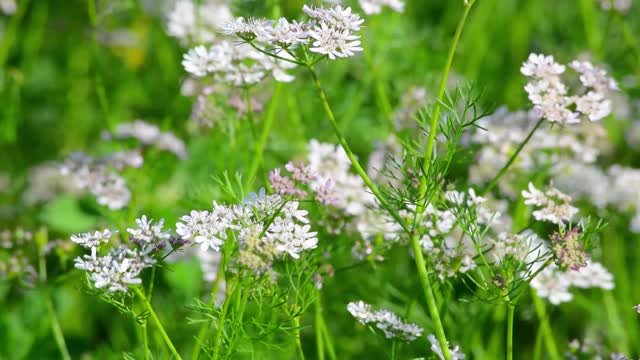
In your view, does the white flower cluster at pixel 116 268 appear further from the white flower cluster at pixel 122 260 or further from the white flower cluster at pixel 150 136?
the white flower cluster at pixel 150 136

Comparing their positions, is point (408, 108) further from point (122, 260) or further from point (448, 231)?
point (122, 260)

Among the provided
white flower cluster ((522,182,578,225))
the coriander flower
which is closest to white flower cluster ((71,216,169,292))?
the coriander flower

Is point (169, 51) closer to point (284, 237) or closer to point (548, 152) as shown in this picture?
point (548, 152)

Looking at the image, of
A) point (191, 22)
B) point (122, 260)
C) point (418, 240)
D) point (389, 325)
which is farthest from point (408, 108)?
point (122, 260)

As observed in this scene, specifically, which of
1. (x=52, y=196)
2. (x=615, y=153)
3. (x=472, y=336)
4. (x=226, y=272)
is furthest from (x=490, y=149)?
(x=52, y=196)

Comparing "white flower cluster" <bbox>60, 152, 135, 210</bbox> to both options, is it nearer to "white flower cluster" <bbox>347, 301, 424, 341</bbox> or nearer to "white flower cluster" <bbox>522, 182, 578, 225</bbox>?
"white flower cluster" <bbox>347, 301, 424, 341</bbox>

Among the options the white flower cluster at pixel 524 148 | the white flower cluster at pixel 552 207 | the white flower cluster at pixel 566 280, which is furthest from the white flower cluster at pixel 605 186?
the white flower cluster at pixel 552 207
